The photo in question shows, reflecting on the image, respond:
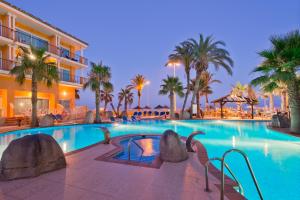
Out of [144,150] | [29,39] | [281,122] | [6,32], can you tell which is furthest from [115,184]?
[29,39]

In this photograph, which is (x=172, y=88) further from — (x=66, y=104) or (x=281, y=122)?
(x=66, y=104)

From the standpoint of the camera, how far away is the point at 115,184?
3.38 metres

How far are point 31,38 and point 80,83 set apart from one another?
7.88m

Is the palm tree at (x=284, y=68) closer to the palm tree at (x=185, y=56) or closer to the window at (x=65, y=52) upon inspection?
the palm tree at (x=185, y=56)

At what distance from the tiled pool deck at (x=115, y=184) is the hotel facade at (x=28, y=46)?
13.9 m

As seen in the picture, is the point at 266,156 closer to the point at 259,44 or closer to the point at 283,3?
the point at 283,3

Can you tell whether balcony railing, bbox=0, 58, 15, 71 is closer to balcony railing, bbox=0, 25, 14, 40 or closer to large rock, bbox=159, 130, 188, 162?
balcony railing, bbox=0, 25, 14, 40

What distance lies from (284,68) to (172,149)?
899 cm

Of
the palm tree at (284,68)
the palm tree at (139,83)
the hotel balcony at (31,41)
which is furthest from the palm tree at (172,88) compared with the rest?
the palm tree at (139,83)

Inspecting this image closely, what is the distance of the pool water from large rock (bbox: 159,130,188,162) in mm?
729

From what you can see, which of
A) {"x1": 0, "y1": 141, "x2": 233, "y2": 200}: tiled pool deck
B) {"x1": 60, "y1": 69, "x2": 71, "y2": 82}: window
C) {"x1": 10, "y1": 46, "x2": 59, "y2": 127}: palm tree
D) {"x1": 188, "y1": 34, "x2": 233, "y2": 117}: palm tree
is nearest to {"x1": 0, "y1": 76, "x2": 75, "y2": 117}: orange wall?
{"x1": 60, "y1": 69, "x2": 71, "y2": 82}: window

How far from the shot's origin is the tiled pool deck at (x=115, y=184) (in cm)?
293

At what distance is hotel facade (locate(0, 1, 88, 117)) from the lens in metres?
15.7

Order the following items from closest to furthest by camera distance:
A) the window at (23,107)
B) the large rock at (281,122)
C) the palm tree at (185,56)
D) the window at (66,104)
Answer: the large rock at (281,122) → the window at (23,107) → the palm tree at (185,56) → the window at (66,104)
